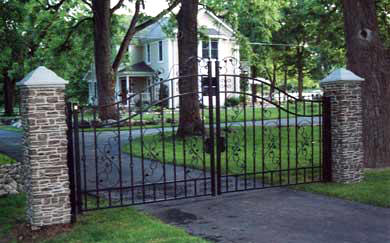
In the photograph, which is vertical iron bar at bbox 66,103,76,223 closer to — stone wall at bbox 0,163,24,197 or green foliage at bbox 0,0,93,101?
stone wall at bbox 0,163,24,197

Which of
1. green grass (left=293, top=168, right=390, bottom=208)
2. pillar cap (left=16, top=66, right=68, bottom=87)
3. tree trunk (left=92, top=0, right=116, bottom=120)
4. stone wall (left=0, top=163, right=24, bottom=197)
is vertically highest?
tree trunk (left=92, top=0, right=116, bottom=120)

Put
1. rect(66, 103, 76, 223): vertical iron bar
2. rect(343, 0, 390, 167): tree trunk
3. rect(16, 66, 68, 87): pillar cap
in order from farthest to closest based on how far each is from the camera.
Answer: rect(343, 0, 390, 167): tree trunk < rect(66, 103, 76, 223): vertical iron bar < rect(16, 66, 68, 87): pillar cap

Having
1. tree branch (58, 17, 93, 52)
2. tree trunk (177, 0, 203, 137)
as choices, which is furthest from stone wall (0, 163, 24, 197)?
tree branch (58, 17, 93, 52)

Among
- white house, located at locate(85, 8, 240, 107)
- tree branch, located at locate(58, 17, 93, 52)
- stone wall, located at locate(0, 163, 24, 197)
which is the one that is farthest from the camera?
white house, located at locate(85, 8, 240, 107)

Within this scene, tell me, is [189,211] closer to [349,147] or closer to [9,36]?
[349,147]

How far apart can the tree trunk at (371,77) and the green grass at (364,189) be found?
2.55 feet

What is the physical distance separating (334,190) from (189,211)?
8.78 feet

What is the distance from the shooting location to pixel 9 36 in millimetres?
12539

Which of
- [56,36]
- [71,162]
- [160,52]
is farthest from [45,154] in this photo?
[160,52]

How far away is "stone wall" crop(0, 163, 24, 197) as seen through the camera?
863 cm

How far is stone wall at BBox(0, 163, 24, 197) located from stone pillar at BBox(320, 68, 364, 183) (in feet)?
19.2

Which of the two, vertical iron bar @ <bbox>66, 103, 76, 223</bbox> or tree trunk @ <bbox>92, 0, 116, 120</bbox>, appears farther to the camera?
tree trunk @ <bbox>92, 0, 116, 120</bbox>

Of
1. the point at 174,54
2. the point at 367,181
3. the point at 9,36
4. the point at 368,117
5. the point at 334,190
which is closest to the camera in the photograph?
the point at 334,190

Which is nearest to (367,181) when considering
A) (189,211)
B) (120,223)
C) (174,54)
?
(189,211)
